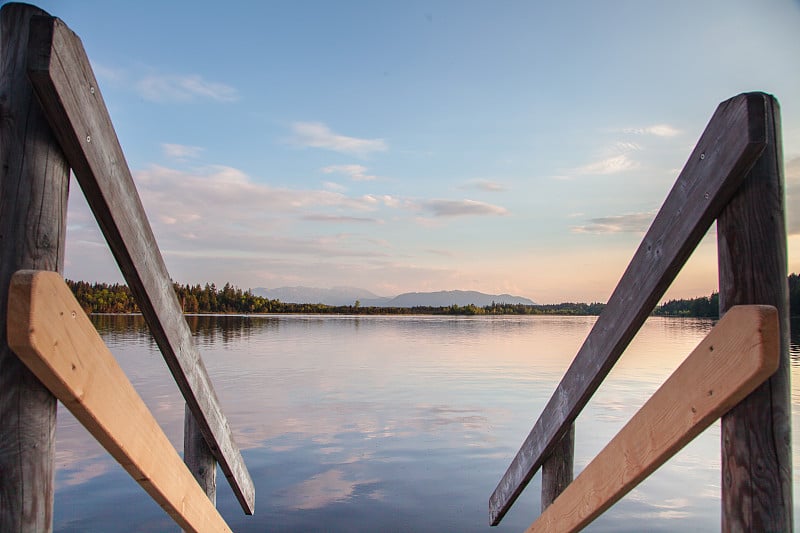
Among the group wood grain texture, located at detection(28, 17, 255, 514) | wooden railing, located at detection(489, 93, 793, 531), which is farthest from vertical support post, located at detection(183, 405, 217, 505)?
wooden railing, located at detection(489, 93, 793, 531)

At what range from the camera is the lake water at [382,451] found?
646 centimetres

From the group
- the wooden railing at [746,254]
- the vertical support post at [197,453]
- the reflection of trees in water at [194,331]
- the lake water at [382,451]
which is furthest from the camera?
the reflection of trees in water at [194,331]

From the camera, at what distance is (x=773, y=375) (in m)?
1.53

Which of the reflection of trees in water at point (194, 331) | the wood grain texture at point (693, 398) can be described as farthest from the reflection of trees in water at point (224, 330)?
the wood grain texture at point (693, 398)

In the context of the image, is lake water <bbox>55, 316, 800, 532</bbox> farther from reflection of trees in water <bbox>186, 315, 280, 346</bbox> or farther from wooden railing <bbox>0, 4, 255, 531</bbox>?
wooden railing <bbox>0, 4, 255, 531</bbox>

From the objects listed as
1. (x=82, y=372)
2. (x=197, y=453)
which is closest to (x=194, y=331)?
(x=197, y=453)

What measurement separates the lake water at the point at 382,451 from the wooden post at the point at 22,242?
4.94 meters

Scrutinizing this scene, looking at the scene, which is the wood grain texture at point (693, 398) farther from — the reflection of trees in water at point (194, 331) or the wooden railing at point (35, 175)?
the reflection of trees in water at point (194, 331)

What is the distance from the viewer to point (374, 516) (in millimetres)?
6320

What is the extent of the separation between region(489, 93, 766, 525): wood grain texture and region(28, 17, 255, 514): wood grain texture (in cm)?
143

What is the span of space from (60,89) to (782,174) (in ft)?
5.71

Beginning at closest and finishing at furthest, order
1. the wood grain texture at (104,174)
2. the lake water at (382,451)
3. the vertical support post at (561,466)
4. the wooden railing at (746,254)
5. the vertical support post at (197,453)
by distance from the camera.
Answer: the wood grain texture at (104,174) < the wooden railing at (746,254) < the vertical support post at (561,466) < the vertical support post at (197,453) < the lake water at (382,451)

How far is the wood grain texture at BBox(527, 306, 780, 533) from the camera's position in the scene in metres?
1.28

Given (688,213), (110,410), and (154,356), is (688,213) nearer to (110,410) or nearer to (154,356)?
(110,410)
